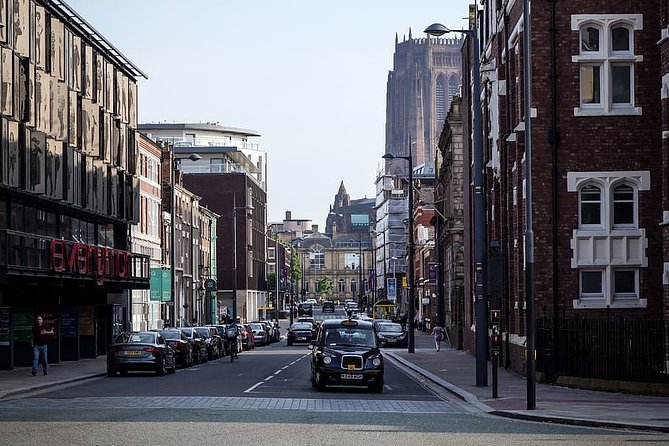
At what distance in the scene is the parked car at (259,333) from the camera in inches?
3221

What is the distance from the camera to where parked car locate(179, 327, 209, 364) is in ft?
168

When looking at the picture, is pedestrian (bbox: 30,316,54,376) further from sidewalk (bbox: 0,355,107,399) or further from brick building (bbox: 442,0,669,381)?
brick building (bbox: 442,0,669,381)

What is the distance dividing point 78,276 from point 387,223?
131 m

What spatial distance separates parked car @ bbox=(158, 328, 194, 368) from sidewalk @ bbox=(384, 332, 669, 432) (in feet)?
35.2

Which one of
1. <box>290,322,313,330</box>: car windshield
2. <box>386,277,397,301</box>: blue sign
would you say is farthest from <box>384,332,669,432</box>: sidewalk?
<box>386,277,397,301</box>: blue sign

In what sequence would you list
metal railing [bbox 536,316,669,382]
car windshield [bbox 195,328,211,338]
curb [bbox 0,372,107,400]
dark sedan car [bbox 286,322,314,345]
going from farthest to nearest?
dark sedan car [bbox 286,322,314,345]
car windshield [bbox 195,328,211,338]
curb [bbox 0,372,107,400]
metal railing [bbox 536,316,669,382]

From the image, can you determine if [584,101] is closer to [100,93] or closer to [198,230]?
[100,93]

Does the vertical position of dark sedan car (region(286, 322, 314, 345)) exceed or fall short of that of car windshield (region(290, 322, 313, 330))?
it falls short

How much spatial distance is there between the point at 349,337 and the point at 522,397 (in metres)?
5.66

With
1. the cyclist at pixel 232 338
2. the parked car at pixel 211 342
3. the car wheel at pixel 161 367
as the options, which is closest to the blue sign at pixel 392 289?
the cyclist at pixel 232 338

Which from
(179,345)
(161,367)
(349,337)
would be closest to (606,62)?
(349,337)

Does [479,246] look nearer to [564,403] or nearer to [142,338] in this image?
[564,403]

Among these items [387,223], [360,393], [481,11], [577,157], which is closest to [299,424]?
[360,393]

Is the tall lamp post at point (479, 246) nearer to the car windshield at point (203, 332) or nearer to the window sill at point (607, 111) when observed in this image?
the window sill at point (607, 111)
